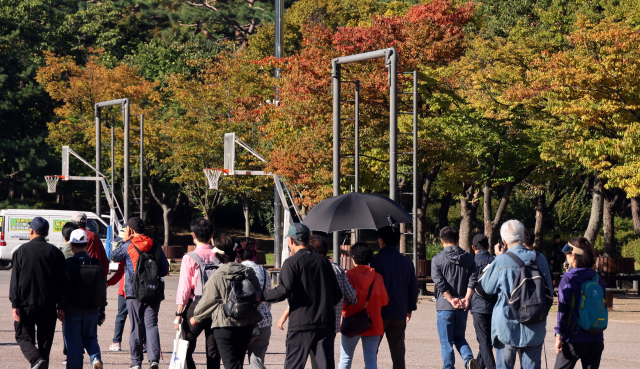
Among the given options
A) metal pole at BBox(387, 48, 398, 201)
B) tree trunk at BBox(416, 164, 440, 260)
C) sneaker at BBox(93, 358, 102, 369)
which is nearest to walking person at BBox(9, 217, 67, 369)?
sneaker at BBox(93, 358, 102, 369)

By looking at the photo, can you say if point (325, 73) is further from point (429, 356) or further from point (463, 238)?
point (429, 356)

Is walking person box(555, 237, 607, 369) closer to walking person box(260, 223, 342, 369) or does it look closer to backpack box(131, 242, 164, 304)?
walking person box(260, 223, 342, 369)

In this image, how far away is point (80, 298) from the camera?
7.43 m

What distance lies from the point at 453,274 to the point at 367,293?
1.81 m

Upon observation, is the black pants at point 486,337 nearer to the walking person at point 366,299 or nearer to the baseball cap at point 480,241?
the baseball cap at point 480,241

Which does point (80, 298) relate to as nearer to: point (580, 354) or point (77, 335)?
point (77, 335)

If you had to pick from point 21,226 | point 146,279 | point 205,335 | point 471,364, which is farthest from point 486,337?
point 21,226

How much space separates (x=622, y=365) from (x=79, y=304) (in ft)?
22.0

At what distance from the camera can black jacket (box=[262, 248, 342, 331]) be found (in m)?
6.14

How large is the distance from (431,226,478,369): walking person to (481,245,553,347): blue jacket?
187 centimetres

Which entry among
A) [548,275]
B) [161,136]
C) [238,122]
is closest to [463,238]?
[238,122]

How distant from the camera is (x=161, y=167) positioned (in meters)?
36.6

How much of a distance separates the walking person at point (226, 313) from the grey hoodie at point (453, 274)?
8.34ft

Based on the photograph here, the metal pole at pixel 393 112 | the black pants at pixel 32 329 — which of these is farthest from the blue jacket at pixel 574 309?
the metal pole at pixel 393 112
